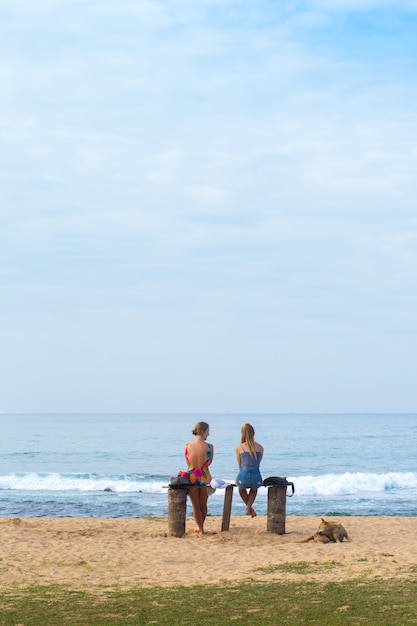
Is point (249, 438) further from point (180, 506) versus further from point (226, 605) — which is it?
point (226, 605)

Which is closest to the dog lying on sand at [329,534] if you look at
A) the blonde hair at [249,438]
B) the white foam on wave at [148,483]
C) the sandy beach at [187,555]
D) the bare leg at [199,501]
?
the sandy beach at [187,555]

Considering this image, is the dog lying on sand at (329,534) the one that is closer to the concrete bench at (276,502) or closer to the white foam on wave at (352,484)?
the concrete bench at (276,502)

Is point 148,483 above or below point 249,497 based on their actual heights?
below

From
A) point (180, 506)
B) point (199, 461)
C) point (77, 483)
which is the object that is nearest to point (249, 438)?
point (199, 461)

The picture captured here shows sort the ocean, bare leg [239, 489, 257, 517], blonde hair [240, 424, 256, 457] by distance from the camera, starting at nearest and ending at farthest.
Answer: blonde hair [240, 424, 256, 457] < bare leg [239, 489, 257, 517] < the ocean

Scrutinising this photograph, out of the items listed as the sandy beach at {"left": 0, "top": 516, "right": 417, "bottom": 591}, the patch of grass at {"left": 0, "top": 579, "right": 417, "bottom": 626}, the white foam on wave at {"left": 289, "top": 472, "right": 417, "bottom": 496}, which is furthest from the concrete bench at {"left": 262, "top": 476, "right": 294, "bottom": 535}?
the white foam on wave at {"left": 289, "top": 472, "right": 417, "bottom": 496}

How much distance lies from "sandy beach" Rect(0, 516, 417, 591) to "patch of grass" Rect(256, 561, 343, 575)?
0.03 m

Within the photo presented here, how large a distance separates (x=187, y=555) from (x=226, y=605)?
3.59 meters

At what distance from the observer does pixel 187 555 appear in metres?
11.0

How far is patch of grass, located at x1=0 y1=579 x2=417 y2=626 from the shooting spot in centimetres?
679

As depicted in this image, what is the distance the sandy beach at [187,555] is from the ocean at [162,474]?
1.55 metres

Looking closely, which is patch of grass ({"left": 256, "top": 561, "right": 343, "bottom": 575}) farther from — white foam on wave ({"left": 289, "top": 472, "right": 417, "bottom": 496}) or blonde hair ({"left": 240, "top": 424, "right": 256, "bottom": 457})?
white foam on wave ({"left": 289, "top": 472, "right": 417, "bottom": 496})

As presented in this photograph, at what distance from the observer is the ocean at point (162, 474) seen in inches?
863

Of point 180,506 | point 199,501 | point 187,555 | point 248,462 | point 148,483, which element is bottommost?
point 148,483
